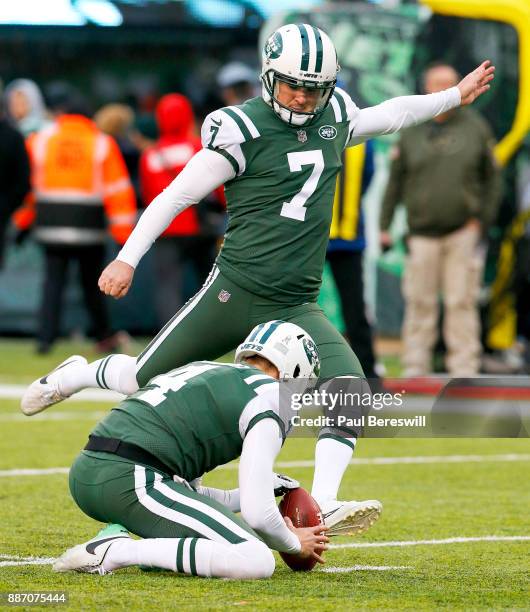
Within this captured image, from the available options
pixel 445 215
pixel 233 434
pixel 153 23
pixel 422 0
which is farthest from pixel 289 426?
pixel 153 23

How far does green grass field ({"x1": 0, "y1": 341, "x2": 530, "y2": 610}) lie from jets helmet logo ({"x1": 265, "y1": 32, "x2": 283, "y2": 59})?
195 centimetres

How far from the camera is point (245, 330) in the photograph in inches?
248

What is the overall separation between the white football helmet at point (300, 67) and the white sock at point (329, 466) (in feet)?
4.17

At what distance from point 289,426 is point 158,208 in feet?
4.19

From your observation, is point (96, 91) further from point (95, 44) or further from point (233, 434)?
point (233, 434)

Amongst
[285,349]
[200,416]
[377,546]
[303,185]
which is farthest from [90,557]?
[303,185]

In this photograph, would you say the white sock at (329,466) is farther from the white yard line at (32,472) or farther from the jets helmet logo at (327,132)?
the white yard line at (32,472)

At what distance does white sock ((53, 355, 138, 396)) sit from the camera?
6418 millimetres

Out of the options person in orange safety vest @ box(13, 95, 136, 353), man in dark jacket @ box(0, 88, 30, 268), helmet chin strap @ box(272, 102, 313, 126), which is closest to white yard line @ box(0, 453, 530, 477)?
helmet chin strap @ box(272, 102, 313, 126)

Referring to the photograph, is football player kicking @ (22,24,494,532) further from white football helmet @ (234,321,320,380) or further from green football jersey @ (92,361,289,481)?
green football jersey @ (92,361,289,481)

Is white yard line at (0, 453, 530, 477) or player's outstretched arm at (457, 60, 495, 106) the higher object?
player's outstretched arm at (457, 60, 495, 106)

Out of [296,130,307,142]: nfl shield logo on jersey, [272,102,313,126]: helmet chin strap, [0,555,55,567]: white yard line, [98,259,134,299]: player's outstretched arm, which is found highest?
[272,102,313,126]: helmet chin strap

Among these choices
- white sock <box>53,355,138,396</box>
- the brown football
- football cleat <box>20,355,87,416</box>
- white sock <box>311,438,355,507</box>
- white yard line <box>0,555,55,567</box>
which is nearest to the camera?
white yard line <box>0,555,55,567</box>

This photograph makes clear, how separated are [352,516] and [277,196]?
1.36 metres
